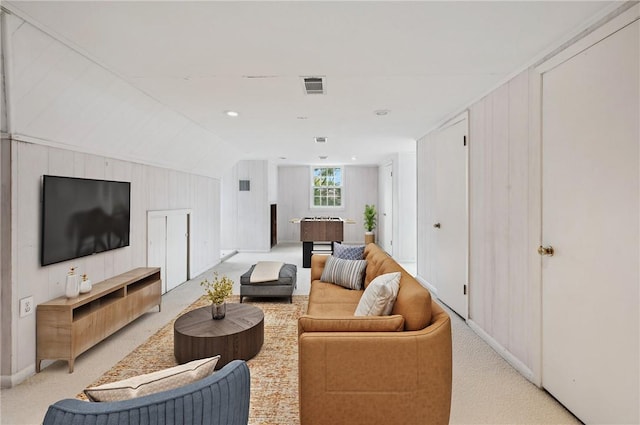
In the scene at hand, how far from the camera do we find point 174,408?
1064mm

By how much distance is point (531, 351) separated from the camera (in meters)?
2.52

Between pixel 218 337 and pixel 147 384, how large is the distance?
150cm

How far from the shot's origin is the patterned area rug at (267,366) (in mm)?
2164

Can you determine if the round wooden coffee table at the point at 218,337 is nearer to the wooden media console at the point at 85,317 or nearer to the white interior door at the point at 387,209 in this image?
the wooden media console at the point at 85,317

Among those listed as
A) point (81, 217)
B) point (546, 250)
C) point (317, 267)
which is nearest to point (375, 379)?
point (546, 250)

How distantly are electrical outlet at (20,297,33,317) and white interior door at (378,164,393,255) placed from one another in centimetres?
669

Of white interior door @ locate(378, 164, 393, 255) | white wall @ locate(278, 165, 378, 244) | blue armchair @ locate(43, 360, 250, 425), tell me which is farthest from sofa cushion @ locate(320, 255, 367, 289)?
white wall @ locate(278, 165, 378, 244)

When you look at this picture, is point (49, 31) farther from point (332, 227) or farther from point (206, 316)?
point (332, 227)

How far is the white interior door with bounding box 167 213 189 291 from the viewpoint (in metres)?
5.10

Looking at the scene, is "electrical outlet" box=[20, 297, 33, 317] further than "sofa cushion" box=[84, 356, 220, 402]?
Yes

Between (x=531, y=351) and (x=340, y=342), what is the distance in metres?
1.71

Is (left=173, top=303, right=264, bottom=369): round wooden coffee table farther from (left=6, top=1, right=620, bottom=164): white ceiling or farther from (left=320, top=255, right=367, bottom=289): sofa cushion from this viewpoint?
(left=6, top=1, right=620, bottom=164): white ceiling

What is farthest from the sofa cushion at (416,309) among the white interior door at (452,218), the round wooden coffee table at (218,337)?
the white interior door at (452,218)

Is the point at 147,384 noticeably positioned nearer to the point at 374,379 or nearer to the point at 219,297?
the point at 374,379
